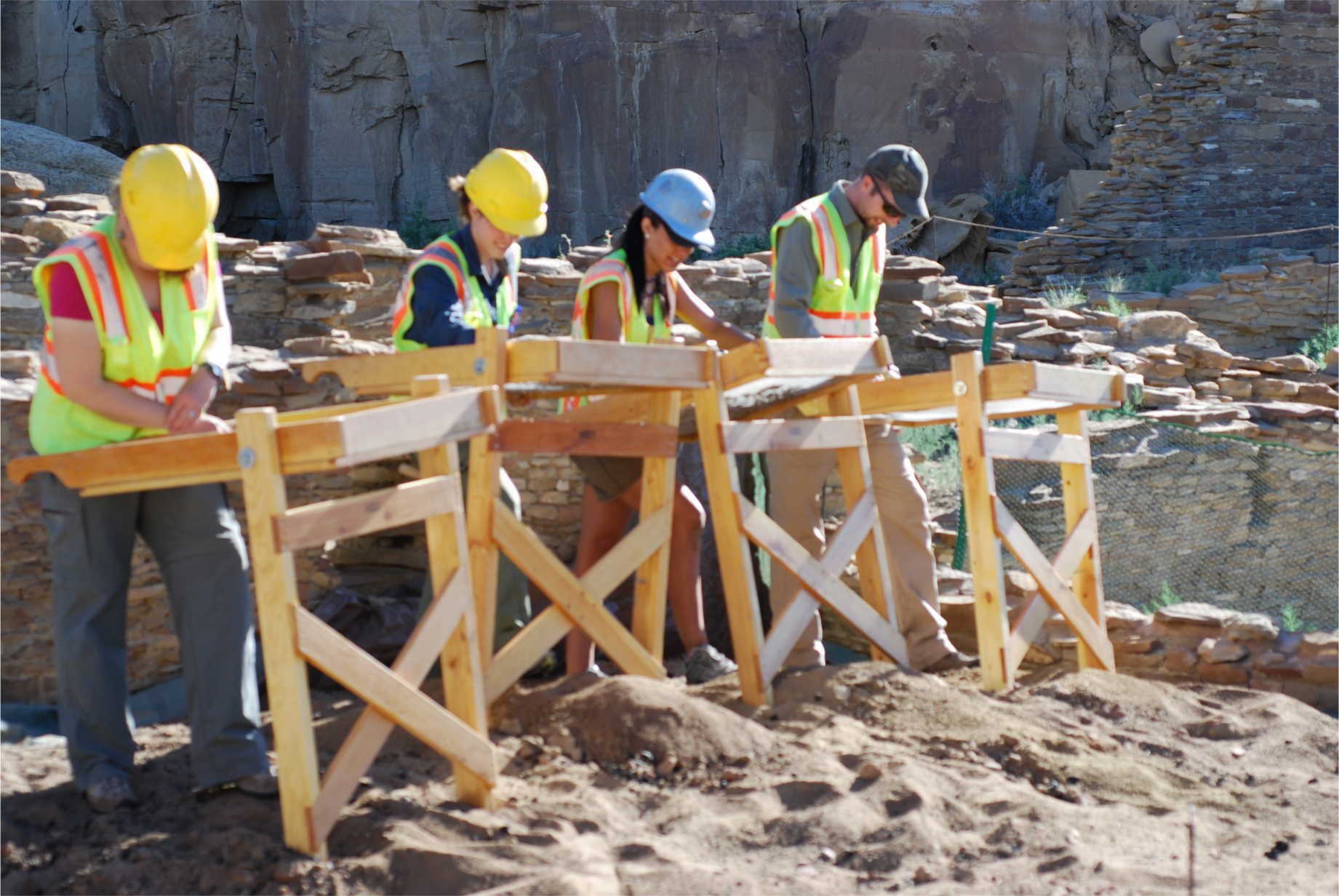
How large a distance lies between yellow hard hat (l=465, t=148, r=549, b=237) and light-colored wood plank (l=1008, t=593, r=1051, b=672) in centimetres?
213

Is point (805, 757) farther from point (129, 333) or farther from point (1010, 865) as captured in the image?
point (129, 333)

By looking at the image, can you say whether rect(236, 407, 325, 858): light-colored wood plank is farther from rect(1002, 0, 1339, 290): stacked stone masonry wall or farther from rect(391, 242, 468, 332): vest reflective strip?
rect(1002, 0, 1339, 290): stacked stone masonry wall

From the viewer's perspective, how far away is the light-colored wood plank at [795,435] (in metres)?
4.37

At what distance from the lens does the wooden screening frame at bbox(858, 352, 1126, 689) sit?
4660 mm

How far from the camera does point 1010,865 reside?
3.26m

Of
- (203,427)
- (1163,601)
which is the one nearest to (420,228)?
(1163,601)

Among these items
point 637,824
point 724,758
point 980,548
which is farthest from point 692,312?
point 637,824

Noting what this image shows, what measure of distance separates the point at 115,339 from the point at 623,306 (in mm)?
1710

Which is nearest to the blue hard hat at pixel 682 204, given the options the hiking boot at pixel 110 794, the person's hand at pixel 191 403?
the person's hand at pixel 191 403

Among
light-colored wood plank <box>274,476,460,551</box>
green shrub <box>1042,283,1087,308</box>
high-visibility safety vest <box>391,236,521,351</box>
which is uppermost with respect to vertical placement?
high-visibility safety vest <box>391,236,521,351</box>

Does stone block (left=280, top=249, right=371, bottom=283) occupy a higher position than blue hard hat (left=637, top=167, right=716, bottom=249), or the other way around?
blue hard hat (left=637, top=167, right=716, bottom=249)

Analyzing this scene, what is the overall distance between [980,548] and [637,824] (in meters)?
1.77

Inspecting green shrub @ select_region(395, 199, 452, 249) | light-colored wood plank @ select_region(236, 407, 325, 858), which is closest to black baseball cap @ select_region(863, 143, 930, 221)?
light-colored wood plank @ select_region(236, 407, 325, 858)

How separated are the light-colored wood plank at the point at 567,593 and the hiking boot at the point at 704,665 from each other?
341mm
